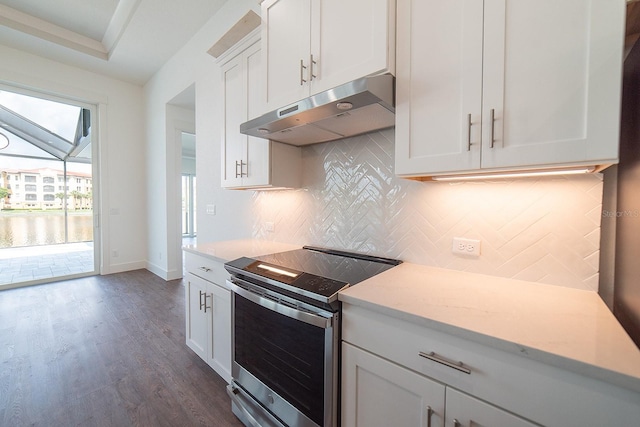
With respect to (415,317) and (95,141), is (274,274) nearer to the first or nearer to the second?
(415,317)

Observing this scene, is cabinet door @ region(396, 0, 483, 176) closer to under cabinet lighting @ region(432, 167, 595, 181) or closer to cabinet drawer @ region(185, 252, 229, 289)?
under cabinet lighting @ region(432, 167, 595, 181)

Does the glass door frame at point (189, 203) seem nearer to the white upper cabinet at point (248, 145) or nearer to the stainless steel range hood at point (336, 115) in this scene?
the white upper cabinet at point (248, 145)

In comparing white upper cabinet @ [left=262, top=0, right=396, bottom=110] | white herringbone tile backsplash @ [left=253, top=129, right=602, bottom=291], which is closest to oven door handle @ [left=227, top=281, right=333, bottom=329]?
white herringbone tile backsplash @ [left=253, top=129, right=602, bottom=291]

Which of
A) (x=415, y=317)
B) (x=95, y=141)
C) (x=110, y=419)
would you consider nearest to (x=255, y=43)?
(x=415, y=317)

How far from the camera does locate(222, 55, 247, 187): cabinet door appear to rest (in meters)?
1.97

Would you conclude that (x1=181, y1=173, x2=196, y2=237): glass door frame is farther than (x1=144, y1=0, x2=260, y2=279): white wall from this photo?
Yes

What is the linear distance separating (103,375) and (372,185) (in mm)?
2416

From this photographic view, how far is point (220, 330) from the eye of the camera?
171 cm

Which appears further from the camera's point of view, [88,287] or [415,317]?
[88,287]

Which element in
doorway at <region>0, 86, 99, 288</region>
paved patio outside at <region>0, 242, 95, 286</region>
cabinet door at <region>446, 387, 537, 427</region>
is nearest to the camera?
cabinet door at <region>446, 387, 537, 427</region>

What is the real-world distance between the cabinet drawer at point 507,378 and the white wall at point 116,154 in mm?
5149

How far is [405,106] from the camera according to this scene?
3.74 feet

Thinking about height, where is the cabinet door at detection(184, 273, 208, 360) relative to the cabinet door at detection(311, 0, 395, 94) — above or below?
below

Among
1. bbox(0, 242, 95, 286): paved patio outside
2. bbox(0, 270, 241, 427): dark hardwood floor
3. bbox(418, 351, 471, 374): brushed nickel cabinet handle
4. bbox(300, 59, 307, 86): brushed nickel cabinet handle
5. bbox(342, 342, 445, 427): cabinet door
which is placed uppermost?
bbox(300, 59, 307, 86): brushed nickel cabinet handle
